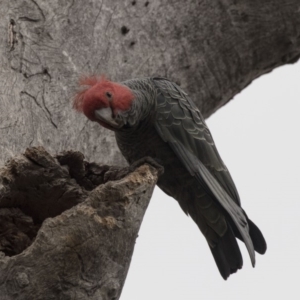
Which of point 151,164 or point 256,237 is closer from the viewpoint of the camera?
point 151,164

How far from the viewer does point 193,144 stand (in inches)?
155

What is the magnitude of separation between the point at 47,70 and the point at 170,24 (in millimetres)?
1021

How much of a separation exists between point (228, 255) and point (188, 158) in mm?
614

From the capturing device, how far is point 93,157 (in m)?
Answer: 3.96

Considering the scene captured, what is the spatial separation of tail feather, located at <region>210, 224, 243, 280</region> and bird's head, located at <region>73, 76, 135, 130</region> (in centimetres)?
94

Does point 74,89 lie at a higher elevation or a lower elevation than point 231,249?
higher

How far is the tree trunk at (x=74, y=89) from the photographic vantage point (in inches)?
105

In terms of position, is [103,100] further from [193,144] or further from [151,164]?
[193,144]

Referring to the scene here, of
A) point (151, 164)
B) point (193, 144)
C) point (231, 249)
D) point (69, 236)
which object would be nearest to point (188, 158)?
point (193, 144)

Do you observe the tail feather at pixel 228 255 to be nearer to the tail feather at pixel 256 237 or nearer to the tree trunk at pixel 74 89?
the tail feather at pixel 256 237

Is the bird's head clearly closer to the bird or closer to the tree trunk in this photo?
the bird

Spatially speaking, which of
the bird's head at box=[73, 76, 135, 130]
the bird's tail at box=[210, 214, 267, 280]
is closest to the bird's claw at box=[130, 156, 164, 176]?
the bird's head at box=[73, 76, 135, 130]

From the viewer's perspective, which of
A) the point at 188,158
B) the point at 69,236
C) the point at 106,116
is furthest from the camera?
the point at 188,158

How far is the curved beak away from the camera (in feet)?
11.7
